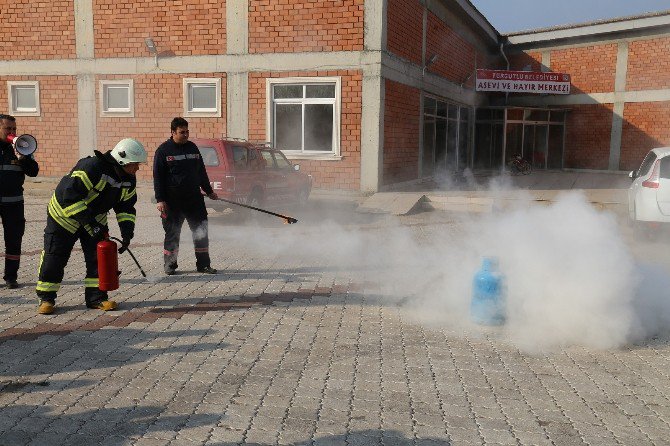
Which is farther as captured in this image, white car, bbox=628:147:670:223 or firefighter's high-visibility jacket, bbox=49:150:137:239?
white car, bbox=628:147:670:223

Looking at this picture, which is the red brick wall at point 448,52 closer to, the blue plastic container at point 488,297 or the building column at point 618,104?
the building column at point 618,104

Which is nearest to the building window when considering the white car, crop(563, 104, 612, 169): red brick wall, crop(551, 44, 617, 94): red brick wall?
crop(563, 104, 612, 169): red brick wall

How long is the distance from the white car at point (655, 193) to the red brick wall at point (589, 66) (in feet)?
56.0

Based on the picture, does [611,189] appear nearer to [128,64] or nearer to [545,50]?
[545,50]

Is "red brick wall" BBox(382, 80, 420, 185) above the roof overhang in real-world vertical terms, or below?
below

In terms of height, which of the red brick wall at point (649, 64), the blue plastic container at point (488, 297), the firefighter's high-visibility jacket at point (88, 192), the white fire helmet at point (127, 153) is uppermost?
the red brick wall at point (649, 64)

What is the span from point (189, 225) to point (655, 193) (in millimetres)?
7188

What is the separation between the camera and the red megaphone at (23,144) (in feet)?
20.8

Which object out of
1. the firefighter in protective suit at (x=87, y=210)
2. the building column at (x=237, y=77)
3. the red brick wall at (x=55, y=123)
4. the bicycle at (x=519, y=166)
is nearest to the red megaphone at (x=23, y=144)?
the firefighter in protective suit at (x=87, y=210)

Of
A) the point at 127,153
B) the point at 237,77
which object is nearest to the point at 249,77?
the point at 237,77

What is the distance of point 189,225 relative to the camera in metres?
7.24

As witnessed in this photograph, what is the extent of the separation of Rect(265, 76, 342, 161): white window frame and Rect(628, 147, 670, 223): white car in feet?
24.3

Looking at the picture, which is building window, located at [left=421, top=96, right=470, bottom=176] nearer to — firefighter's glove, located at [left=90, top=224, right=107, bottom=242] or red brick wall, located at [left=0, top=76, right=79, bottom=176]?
red brick wall, located at [left=0, top=76, right=79, bottom=176]

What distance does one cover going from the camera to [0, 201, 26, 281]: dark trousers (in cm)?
644
